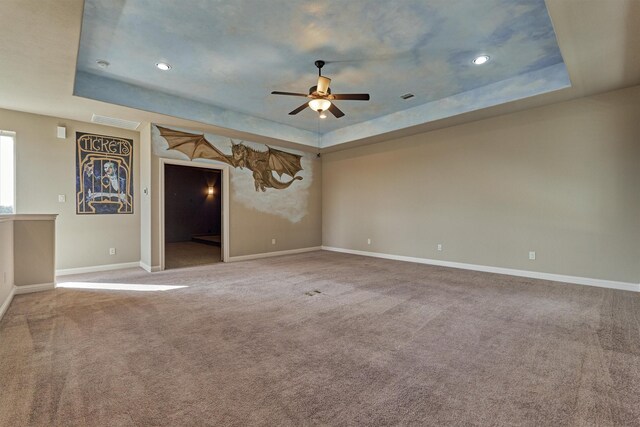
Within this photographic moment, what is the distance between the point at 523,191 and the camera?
4.96 metres

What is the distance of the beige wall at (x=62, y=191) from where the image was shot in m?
4.83

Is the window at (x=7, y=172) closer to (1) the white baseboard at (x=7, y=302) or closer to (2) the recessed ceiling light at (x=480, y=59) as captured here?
(1) the white baseboard at (x=7, y=302)

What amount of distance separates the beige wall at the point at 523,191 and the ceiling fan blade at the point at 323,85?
3.29 metres

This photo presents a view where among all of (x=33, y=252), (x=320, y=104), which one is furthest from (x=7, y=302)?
(x=320, y=104)

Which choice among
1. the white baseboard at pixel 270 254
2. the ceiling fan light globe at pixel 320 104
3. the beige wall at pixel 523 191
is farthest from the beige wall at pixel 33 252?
the beige wall at pixel 523 191

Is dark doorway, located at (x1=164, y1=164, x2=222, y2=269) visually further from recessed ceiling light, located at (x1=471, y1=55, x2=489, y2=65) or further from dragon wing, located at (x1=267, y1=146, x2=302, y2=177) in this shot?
recessed ceiling light, located at (x1=471, y1=55, x2=489, y2=65)

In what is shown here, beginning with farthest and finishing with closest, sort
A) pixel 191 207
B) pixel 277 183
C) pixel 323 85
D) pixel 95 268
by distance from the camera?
pixel 191 207 < pixel 277 183 < pixel 95 268 < pixel 323 85

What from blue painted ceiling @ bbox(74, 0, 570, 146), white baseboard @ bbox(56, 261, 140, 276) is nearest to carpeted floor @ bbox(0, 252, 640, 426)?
white baseboard @ bbox(56, 261, 140, 276)

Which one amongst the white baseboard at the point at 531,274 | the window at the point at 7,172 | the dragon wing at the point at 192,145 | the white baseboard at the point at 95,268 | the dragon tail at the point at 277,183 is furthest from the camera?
the dragon tail at the point at 277,183

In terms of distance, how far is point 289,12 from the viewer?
2.98m

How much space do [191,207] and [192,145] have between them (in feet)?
16.7

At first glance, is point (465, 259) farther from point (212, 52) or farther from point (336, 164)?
point (212, 52)

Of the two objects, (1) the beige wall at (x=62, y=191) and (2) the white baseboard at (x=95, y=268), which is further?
(2) the white baseboard at (x=95, y=268)

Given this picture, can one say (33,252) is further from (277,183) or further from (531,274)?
(531,274)
